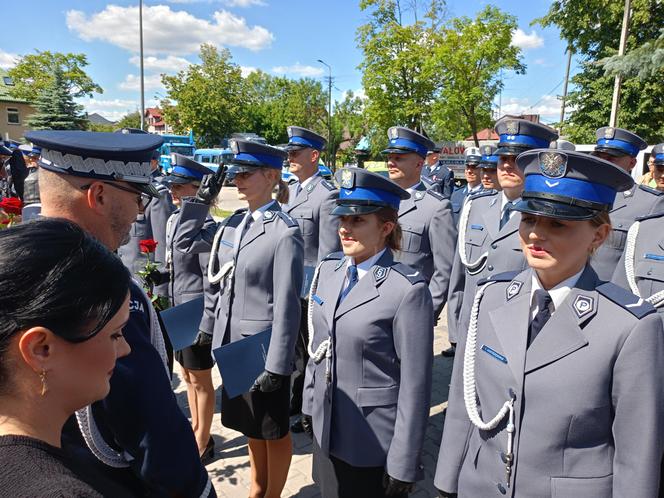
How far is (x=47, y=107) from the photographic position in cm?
2716

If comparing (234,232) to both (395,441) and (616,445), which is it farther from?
(616,445)

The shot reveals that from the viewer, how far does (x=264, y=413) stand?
292cm

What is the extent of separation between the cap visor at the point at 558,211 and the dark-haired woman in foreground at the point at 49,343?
1.37 m

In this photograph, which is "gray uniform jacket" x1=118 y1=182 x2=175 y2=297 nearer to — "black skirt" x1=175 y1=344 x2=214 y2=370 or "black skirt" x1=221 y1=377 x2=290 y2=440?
"black skirt" x1=175 y1=344 x2=214 y2=370

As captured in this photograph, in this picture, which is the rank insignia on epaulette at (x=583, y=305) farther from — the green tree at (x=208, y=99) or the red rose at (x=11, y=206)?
the green tree at (x=208, y=99)

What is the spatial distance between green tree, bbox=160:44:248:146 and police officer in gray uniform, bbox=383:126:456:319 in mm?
36534

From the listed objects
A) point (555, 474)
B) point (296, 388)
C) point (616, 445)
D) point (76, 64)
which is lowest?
point (296, 388)

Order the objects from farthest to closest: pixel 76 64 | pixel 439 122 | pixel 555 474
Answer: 1. pixel 76 64
2. pixel 439 122
3. pixel 555 474

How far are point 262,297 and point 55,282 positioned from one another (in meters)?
2.14

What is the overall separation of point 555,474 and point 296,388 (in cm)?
300

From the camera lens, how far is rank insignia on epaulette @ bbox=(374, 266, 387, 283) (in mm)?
2243

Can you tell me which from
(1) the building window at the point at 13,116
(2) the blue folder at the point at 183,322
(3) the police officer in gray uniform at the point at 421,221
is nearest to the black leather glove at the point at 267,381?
(2) the blue folder at the point at 183,322

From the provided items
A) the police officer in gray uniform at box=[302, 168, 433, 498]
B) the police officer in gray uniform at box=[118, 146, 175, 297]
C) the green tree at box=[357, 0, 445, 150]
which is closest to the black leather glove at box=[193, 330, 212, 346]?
the police officer in gray uniform at box=[118, 146, 175, 297]

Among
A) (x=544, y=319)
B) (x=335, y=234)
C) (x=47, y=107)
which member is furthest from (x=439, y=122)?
(x=47, y=107)
